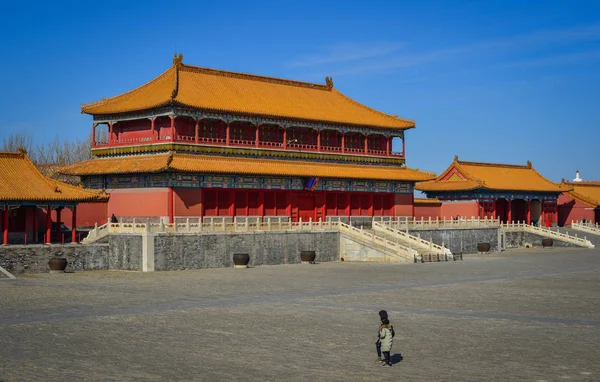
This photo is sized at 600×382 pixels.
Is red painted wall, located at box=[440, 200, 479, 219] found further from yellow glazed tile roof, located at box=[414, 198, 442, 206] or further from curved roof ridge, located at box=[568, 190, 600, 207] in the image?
curved roof ridge, located at box=[568, 190, 600, 207]

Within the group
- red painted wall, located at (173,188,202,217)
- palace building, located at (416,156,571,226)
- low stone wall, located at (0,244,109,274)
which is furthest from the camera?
palace building, located at (416,156,571,226)

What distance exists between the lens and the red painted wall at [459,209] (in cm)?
8006

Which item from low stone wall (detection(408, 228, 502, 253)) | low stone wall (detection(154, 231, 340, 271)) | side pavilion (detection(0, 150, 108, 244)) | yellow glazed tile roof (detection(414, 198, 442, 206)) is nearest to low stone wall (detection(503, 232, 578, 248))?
low stone wall (detection(408, 228, 502, 253))

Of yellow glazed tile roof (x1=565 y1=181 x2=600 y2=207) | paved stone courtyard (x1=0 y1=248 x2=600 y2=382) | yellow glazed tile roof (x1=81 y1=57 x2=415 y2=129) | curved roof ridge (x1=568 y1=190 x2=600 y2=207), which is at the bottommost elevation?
paved stone courtyard (x1=0 y1=248 x2=600 y2=382)

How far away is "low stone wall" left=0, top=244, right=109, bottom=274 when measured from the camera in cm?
4516

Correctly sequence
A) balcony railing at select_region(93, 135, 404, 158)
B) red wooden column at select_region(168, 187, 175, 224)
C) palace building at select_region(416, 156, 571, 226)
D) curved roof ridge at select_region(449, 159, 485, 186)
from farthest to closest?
palace building at select_region(416, 156, 571, 226)
curved roof ridge at select_region(449, 159, 485, 186)
balcony railing at select_region(93, 135, 404, 158)
red wooden column at select_region(168, 187, 175, 224)

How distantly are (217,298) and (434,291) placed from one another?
9119 mm

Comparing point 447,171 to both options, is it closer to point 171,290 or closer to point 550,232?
point 550,232

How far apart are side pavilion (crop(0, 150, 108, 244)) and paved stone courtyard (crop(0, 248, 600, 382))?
19.9 ft

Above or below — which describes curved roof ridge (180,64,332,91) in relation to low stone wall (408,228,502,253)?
above

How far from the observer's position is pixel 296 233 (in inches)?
2149

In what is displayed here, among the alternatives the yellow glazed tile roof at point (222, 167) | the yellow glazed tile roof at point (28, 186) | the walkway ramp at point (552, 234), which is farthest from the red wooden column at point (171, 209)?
the walkway ramp at point (552, 234)

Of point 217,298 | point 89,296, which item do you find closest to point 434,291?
point 217,298

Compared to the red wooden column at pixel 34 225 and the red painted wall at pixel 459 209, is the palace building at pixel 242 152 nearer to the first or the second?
the red wooden column at pixel 34 225
